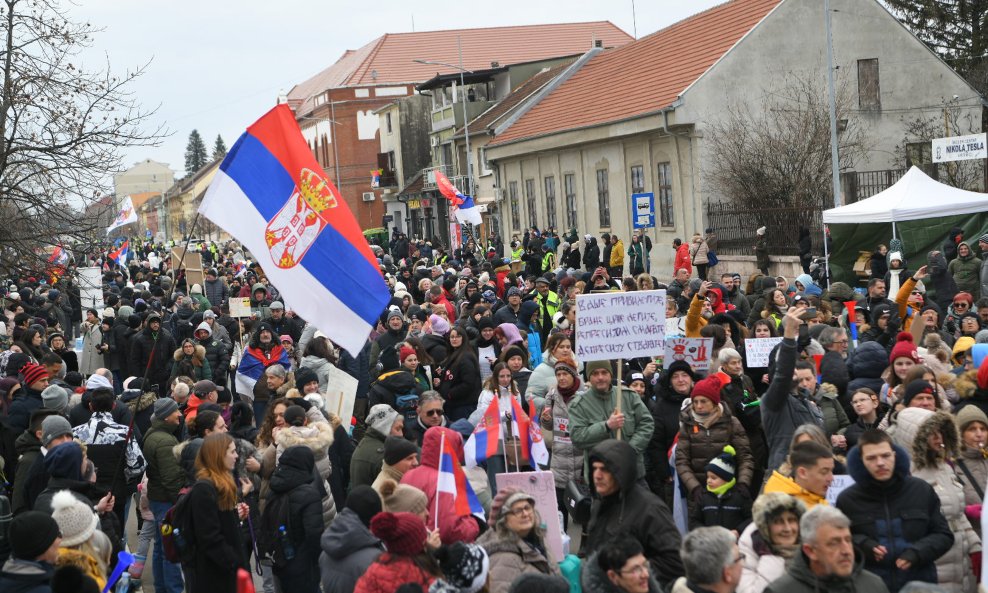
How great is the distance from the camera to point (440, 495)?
22.9ft

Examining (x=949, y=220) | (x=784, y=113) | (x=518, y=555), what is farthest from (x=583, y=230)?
(x=518, y=555)

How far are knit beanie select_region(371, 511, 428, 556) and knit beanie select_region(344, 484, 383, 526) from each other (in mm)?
731

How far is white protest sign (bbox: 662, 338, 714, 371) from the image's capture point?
1062cm

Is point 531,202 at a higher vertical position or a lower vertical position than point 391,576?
higher

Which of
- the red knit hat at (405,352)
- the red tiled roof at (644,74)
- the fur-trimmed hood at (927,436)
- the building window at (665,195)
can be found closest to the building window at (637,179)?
the building window at (665,195)

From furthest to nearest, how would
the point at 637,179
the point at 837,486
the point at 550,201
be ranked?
the point at 550,201
the point at 637,179
the point at 837,486

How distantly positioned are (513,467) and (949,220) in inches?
614

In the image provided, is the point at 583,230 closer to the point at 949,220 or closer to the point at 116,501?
the point at 949,220

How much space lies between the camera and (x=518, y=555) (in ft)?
20.0

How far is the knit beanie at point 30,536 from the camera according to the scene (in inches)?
228

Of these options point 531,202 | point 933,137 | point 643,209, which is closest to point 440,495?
point 643,209

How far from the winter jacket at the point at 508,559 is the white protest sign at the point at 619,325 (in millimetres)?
2754

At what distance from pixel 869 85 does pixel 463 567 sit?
110 ft

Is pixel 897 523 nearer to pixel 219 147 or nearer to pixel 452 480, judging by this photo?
pixel 452 480
